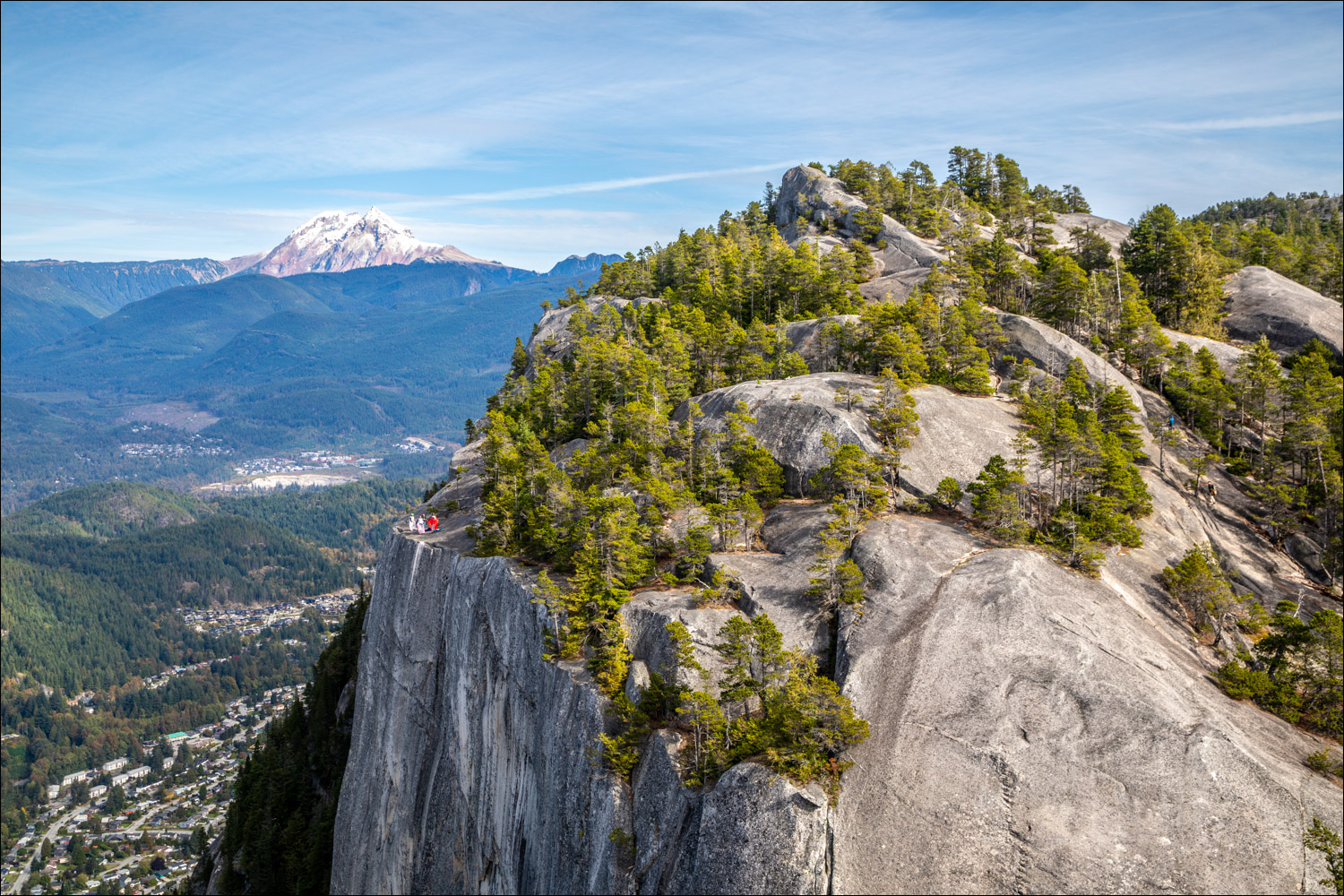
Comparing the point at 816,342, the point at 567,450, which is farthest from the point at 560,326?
the point at 816,342

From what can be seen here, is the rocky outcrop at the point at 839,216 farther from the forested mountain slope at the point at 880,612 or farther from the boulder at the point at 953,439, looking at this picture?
the boulder at the point at 953,439

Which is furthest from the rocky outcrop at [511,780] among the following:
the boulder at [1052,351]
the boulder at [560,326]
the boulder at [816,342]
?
the boulder at [1052,351]

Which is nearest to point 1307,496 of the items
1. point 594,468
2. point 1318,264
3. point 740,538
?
point 740,538

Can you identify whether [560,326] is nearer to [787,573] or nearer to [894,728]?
[787,573]

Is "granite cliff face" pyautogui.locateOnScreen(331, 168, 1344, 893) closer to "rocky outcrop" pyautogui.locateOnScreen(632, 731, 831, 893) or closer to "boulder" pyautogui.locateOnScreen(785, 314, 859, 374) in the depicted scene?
"rocky outcrop" pyautogui.locateOnScreen(632, 731, 831, 893)

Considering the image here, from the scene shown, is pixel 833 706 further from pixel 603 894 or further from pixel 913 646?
pixel 603 894
